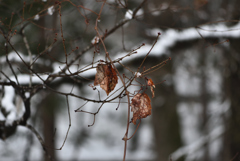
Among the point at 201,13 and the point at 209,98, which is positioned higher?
the point at 201,13

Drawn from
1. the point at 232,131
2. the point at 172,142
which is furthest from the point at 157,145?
the point at 232,131

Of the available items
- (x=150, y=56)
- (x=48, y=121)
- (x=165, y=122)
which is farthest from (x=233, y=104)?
(x=48, y=121)

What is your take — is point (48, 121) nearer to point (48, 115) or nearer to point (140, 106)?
point (48, 115)

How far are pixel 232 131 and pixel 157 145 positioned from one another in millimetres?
3042

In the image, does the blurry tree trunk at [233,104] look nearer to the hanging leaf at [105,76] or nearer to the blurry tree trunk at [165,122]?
the hanging leaf at [105,76]

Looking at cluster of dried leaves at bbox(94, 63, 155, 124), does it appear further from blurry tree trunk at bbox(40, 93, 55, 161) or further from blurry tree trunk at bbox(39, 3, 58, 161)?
blurry tree trunk at bbox(40, 93, 55, 161)

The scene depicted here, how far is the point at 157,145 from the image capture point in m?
6.08

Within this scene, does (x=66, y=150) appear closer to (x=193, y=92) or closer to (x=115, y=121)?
(x=115, y=121)

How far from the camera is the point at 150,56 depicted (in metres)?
2.41

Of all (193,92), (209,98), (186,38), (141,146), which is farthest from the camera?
(141,146)

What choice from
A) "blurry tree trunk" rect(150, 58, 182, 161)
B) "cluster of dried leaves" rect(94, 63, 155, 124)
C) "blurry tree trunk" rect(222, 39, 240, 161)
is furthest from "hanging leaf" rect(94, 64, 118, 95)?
"blurry tree trunk" rect(150, 58, 182, 161)

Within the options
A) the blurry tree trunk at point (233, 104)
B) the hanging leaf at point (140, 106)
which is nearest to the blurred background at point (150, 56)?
the blurry tree trunk at point (233, 104)

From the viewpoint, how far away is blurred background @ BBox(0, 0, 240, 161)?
80.7 inches

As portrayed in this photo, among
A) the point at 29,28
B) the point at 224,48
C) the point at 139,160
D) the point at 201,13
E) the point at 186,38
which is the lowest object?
the point at 139,160
